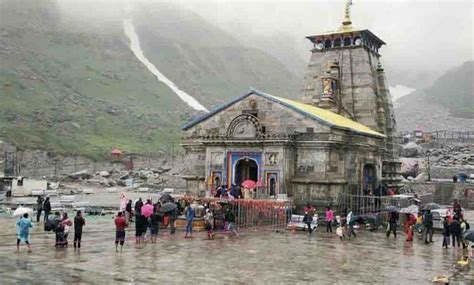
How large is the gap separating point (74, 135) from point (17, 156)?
2190 centimetres

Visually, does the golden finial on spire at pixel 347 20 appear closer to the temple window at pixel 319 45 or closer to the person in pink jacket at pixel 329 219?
the temple window at pixel 319 45

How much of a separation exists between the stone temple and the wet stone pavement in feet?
21.7

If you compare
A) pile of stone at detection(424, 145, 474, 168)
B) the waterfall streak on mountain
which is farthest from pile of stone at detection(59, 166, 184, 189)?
the waterfall streak on mountain

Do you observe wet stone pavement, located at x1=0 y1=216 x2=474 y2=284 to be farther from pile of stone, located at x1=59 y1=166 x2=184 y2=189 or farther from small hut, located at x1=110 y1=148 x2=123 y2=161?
small hut, located at x1=110 y1=148 x2=123 y2=161

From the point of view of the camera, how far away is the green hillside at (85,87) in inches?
4119

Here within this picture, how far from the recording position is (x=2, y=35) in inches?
6014

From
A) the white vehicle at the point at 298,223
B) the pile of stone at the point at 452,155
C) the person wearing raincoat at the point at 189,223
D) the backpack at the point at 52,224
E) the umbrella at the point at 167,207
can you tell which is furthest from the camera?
the pile of stone at the point at 452,155

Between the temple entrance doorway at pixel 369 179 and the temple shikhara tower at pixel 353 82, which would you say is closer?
the temple entrance doorway at pixel 369 179

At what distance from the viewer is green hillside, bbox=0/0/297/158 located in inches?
4119

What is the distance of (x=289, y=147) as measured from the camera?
31.6m

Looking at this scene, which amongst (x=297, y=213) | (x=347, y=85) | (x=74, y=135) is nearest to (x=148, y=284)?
(x=297, y=213)

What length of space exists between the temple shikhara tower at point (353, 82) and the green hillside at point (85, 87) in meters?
60.0

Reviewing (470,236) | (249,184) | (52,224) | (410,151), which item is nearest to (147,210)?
(52,224)

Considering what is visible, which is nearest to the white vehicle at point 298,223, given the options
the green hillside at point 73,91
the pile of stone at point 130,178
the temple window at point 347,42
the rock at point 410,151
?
the temple window at point 347,42
